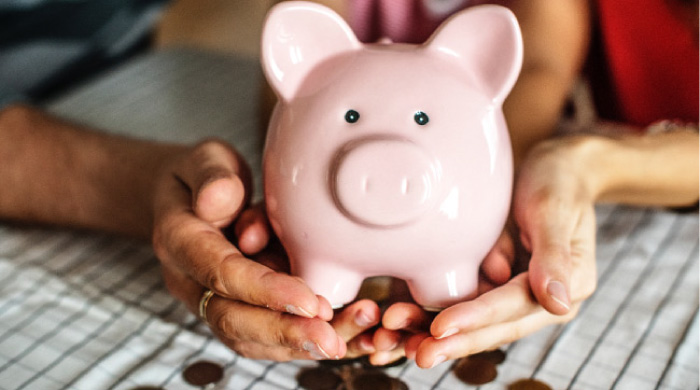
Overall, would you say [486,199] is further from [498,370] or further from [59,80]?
[59,80]

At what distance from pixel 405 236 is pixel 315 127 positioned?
107 mm

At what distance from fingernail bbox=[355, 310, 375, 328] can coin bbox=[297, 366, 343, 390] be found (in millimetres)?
93

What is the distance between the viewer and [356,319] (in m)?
0.55

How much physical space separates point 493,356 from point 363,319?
0.17m

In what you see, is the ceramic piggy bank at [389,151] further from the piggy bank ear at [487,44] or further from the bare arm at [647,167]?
the bare arm at [647,167]

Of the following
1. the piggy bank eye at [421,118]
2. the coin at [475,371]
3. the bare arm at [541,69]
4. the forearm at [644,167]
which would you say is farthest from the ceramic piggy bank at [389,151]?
the bare arm at [541,69]

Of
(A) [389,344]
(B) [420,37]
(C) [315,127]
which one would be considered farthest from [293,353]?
(B) [420,37]

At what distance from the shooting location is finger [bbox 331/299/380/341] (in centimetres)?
54

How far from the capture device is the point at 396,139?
1.63ft

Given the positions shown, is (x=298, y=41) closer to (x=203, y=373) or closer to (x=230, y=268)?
(x=230, y=268)

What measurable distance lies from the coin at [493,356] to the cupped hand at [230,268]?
18cm

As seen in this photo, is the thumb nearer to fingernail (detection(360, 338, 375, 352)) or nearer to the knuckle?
fingernail (detection(360, 338, 375, 352))

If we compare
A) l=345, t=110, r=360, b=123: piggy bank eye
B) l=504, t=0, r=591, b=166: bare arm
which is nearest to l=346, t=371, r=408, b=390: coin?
l=345, t=110, r=360, b=123: piggy bank eye

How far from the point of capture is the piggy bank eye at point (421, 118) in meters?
0.51
